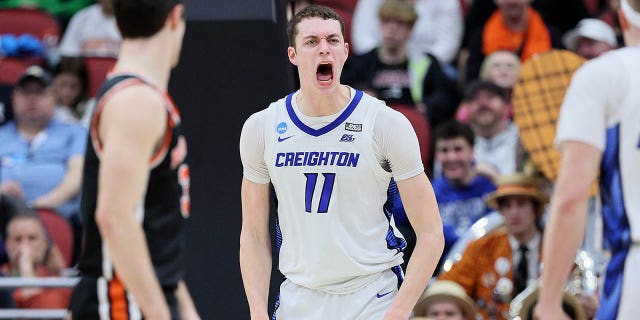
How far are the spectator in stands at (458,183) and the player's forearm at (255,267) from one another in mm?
3951

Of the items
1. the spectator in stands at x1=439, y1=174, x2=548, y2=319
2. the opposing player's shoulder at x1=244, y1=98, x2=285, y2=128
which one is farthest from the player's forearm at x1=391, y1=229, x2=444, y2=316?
the spectator in stands at x1=439, y1=174, x2=548, y2=319

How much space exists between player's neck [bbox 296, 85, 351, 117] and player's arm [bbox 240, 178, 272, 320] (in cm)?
40

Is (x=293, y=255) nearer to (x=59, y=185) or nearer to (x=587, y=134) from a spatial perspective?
(x=587, y=134)

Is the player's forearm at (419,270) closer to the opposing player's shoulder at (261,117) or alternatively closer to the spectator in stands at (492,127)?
the opposing player's shoulder at (261,117)

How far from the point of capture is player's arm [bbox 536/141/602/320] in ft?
14.7

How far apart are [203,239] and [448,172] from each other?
3.16 m

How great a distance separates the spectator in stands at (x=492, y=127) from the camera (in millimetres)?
10484

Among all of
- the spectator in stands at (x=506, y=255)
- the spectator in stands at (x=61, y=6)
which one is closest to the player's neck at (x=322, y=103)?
the spectator in stands at (x=506, y=255)

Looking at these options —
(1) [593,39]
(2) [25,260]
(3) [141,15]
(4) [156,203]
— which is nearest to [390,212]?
(4) [156,203]

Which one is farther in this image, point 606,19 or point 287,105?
point 606,19

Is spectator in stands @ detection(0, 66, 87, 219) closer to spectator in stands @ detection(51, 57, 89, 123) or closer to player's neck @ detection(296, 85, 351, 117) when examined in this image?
spectator in stands @ detection(51, 57, 89, 123)

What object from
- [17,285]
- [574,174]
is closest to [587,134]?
[574,174]

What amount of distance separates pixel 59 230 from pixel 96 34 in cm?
336

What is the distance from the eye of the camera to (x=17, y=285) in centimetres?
840
